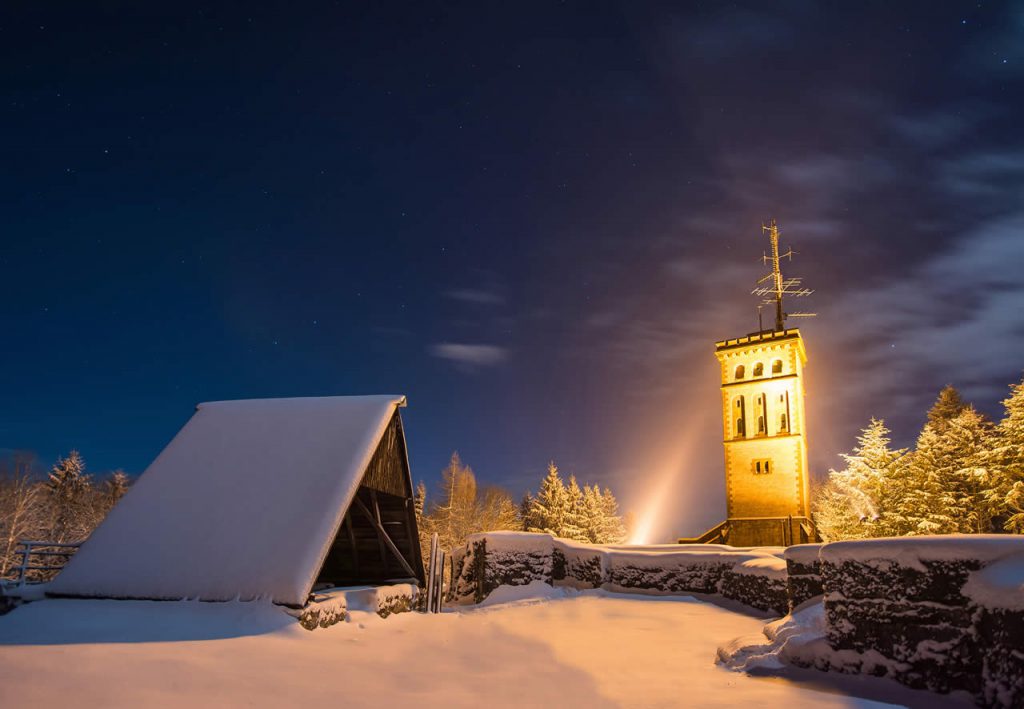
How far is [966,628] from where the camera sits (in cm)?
597

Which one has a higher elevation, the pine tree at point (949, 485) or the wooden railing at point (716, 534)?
the pine tree at point (949, 485)

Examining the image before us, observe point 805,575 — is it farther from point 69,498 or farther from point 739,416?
point 69,498

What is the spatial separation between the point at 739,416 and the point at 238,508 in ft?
125

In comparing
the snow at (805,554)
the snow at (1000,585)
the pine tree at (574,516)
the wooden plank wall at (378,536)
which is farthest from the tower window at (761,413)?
the snow at (1000,585)

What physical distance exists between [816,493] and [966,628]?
79619mm

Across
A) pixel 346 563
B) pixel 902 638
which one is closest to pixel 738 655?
pixel 902 638

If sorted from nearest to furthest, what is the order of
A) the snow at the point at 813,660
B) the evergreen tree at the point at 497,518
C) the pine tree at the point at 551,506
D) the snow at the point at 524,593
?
the snow at the point at 813,660 < the snow at the point at 524,593 < the pine tree at the point at 551,506 < the evergreen tree at the point at 497,518

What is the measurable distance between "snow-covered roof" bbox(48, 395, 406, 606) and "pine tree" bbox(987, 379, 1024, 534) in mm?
25874

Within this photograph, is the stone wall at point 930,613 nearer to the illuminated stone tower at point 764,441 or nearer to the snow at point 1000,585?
the snow at point 1000,585

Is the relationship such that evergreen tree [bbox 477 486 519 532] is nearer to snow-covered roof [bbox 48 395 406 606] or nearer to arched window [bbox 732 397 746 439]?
arched window [bbox 732 397 746 439]

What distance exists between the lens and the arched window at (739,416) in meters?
42.2

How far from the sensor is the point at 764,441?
135ft

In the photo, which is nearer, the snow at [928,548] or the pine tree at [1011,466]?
the snow at [928,548]

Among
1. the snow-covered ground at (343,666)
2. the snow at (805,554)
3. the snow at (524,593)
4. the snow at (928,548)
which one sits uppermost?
the snow at (928,548)
